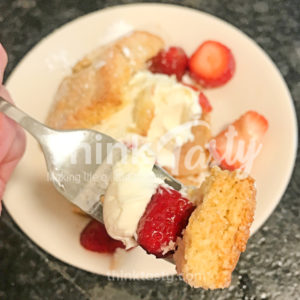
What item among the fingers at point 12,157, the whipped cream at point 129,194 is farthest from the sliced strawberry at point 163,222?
the fingers at point 12,157

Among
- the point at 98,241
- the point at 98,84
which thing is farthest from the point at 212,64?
the point at 98,241

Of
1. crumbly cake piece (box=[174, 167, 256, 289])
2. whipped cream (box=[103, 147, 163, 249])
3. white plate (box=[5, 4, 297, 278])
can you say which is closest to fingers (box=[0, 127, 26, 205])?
white plate (box=[5, 4, 297, 278])

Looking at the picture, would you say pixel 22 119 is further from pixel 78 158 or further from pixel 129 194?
pixel 129 194

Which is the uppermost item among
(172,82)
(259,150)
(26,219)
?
(172,82)

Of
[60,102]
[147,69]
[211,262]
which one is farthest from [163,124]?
[211,262]

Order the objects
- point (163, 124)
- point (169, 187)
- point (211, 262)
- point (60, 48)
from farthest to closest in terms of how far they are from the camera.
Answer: point (60, 48)
point (163, 124)
point (169, 187)
point (211, 262)

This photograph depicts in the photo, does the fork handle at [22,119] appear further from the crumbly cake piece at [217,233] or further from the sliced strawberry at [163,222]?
the crumbly cake piece at [217,233]

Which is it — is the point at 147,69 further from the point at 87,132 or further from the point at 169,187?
the point at 169,187
